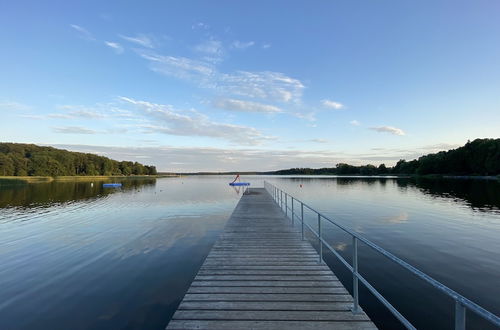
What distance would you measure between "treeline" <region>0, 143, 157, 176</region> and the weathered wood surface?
10618 centimetres

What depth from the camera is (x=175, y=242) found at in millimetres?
10703

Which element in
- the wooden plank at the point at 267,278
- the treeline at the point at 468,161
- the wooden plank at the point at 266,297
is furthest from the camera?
the treeline at the point at 468,161

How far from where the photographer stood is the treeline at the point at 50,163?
3310 inches

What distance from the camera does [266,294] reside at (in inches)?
168

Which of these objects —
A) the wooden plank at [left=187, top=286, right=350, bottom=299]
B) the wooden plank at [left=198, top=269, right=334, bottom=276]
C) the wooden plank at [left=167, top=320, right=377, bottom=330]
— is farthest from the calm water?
the wooden plank at [left=167, top=320, right=377, bottom=330]

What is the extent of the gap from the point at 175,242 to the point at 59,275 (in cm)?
408

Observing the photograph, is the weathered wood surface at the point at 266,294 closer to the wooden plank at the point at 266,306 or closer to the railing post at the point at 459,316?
the wooden plank at the point at 266,306

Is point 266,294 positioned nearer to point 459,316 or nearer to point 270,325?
point 270,325

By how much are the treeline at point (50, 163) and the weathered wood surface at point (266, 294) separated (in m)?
106

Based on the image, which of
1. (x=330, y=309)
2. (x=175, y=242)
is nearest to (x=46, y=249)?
(x=175, y=242)

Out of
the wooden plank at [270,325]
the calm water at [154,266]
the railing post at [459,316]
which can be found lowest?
the calm water at [154,266]

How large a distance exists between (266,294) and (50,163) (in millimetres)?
110339

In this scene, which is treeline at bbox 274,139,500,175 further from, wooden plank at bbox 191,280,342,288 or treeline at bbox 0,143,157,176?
treeline at bbox 0,143,157,176

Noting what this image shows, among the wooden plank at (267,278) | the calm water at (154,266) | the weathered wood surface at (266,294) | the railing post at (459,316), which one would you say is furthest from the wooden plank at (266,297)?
the railing post at (459,316)
